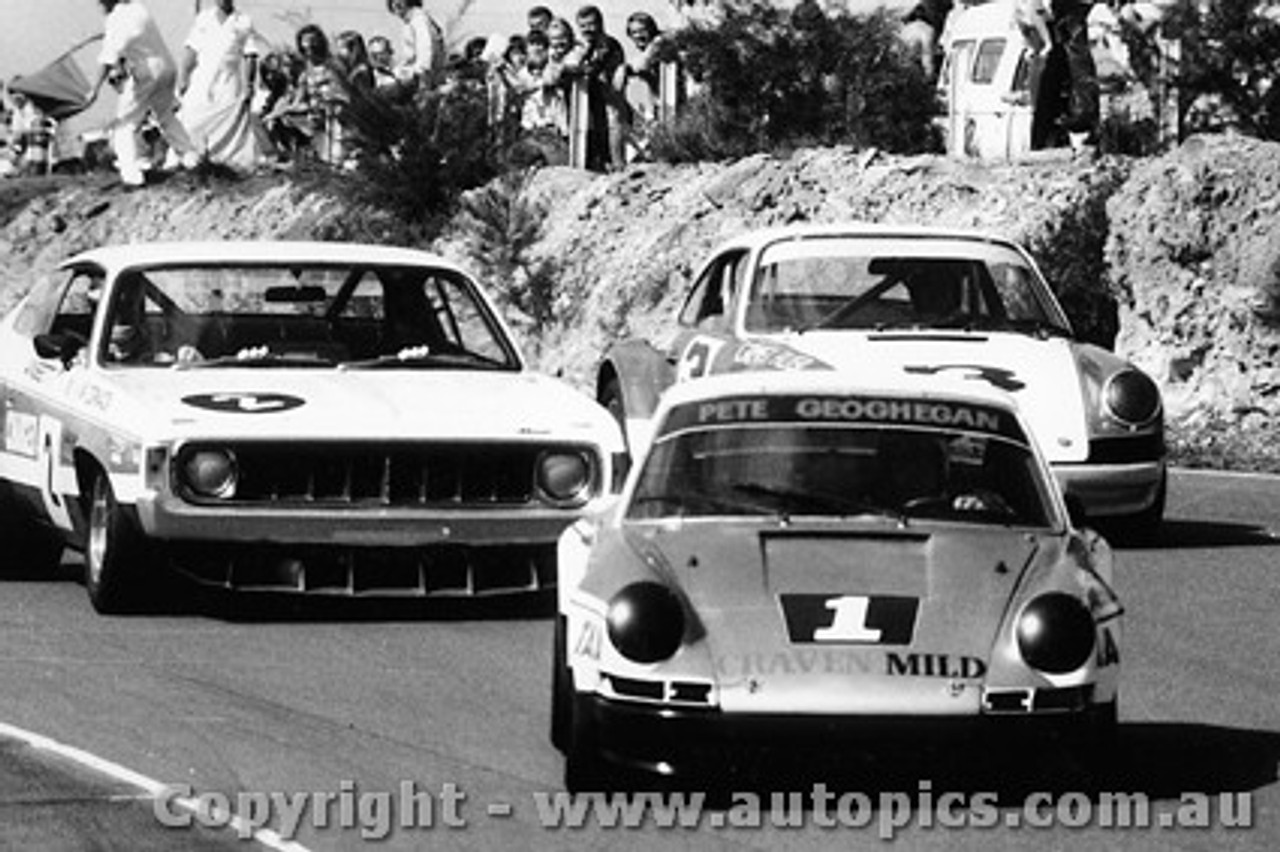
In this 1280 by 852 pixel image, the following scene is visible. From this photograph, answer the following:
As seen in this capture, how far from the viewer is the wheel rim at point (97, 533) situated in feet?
41.6

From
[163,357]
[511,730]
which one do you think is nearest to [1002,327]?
[163,357]

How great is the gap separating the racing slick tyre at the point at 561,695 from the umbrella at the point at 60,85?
26.6 metres

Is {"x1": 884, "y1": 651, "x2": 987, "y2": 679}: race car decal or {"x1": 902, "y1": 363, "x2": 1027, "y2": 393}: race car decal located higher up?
{"x1": 884, "y1": 651, "x2": 987, "y2": 679}: race car decal

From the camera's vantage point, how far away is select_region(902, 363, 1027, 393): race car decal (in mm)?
15047

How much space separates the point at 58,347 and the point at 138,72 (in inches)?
717

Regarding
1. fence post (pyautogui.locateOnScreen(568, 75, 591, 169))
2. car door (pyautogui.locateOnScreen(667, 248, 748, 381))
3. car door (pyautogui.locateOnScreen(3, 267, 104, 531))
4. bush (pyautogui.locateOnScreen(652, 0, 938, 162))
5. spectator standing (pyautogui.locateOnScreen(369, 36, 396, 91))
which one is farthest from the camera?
spectator standing (pyautogui.locateOnScreen(369, 36, 396, 91))

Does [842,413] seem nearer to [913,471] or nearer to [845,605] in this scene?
[913,471]

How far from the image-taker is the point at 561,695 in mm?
9430

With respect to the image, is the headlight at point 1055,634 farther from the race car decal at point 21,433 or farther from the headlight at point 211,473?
the race car decal at point 21,433

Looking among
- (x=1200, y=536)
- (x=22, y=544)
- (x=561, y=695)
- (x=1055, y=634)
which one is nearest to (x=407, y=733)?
(x=561, y=695)

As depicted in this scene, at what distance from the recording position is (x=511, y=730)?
10.2 m

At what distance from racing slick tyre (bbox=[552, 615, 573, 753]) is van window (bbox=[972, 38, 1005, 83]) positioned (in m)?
17.1

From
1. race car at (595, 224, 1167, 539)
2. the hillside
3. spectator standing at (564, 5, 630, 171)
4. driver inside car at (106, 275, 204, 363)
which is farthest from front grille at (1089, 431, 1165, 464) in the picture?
spectator standing at (564, 5, 630, 171)

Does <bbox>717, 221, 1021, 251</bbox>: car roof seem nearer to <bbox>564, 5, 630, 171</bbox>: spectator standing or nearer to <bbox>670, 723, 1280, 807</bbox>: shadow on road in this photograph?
<bbox>670, 723, 1280, 807</bbox>: shadow on road
